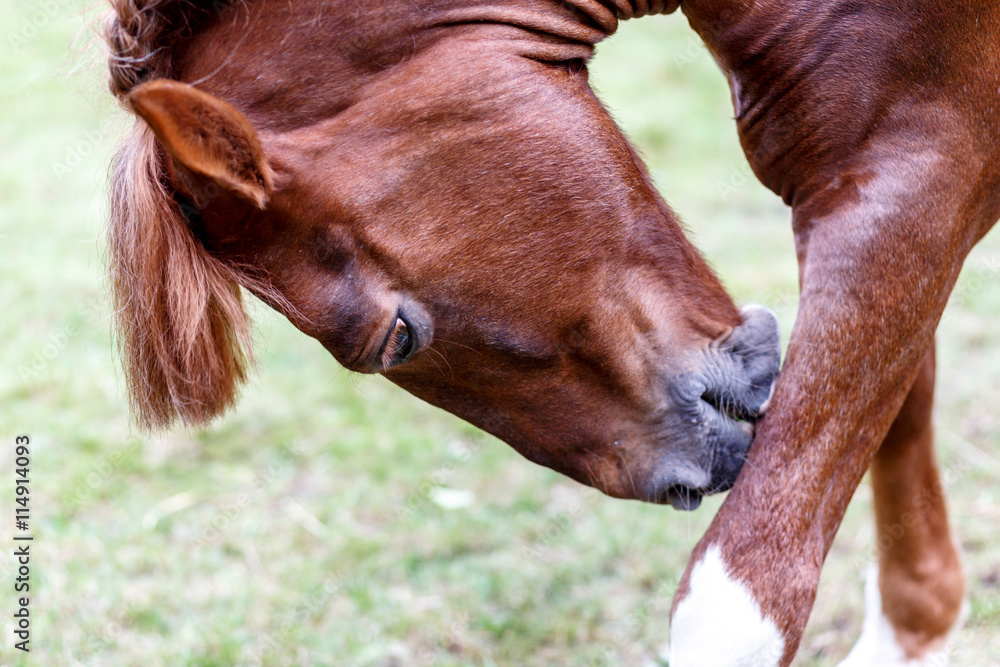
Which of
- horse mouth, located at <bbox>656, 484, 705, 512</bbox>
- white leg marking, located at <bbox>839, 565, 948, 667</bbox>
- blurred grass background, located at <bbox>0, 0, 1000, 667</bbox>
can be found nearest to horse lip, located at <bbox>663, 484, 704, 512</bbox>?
horse mouth, located at <bbox>656, 484, 705, 512</bbox>

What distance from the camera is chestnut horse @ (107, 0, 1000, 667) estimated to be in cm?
166

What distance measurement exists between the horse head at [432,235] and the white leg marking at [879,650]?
94cm

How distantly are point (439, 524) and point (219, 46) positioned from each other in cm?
209

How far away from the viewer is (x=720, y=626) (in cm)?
165

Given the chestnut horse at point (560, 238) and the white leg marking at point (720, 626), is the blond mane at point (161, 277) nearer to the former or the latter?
the chestnut horse at point (560, 238)

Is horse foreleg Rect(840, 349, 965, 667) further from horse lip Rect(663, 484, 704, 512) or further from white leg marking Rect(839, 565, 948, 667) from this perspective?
horse lip Rect(663, 484, 704, 512)

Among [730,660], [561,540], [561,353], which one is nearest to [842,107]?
[561,353]

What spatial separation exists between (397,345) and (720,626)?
76 centimetres

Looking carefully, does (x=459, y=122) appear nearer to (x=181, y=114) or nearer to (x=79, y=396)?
(x=181, y=114)

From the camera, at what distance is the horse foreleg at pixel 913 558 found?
2.41m

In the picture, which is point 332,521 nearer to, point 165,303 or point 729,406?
point 165,303

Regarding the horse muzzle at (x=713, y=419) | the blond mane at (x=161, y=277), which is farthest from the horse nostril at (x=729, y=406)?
the blond mane at (x=161, y=277)

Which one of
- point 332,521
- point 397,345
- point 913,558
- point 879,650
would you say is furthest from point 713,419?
point 332,521

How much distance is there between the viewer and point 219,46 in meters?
1.74
